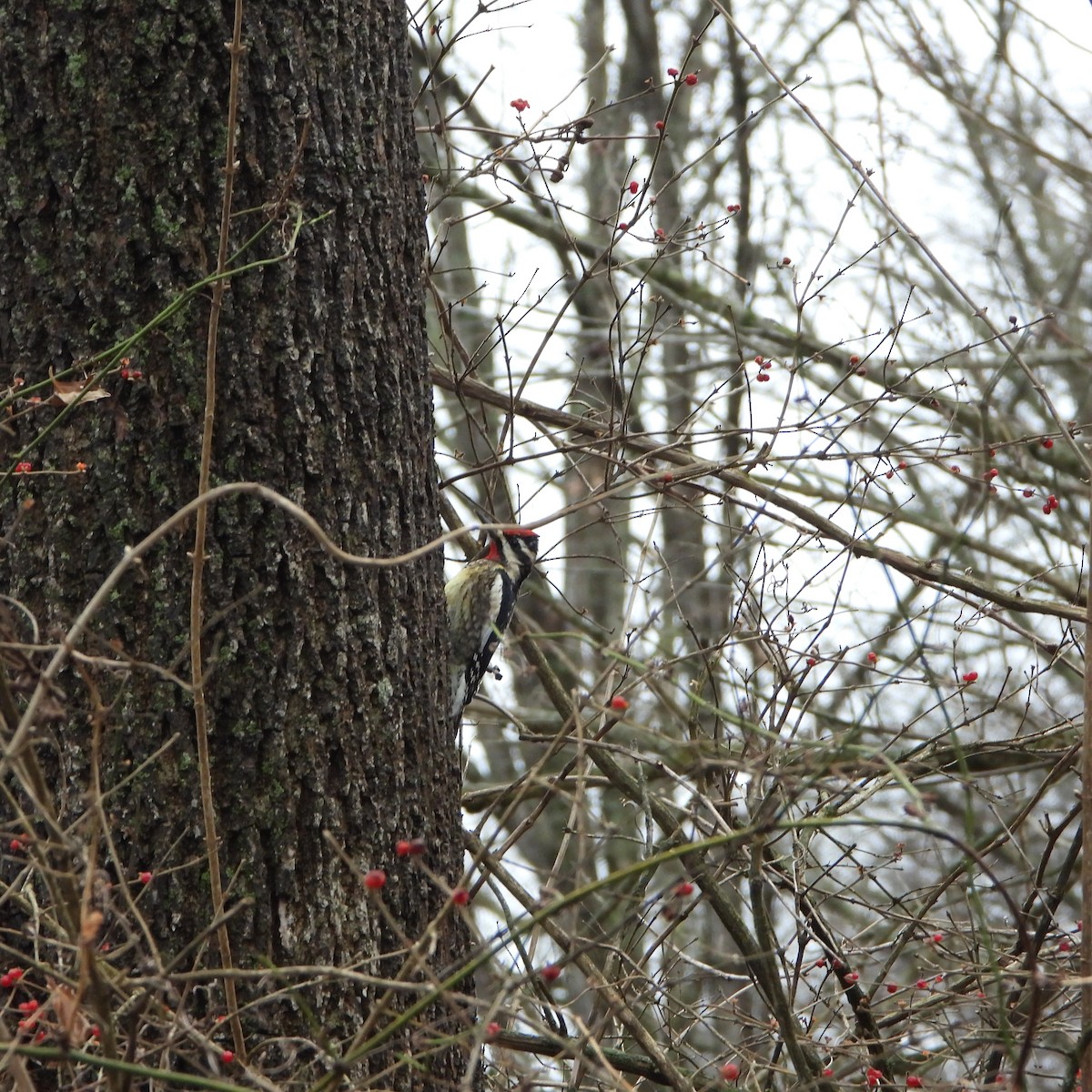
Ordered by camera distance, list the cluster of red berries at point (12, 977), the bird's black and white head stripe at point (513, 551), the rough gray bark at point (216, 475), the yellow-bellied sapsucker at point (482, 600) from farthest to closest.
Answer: the bird's black and white head stripe at point (513, 551) < the yellow-bellied sapsucker at point (482, 600) < the rough gray bark at point (216, 475) < the cluster of red berries at point (12, 977)

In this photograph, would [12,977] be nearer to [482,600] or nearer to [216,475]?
[216,475]

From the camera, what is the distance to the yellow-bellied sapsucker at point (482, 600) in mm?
4484

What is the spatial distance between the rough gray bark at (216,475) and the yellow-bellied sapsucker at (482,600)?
2.01m

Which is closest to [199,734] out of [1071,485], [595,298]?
[1071,485]

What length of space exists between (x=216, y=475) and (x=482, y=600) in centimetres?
243

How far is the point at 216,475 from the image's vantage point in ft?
7.33

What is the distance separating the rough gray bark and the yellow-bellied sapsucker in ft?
6.58

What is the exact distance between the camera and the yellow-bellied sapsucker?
4484mm

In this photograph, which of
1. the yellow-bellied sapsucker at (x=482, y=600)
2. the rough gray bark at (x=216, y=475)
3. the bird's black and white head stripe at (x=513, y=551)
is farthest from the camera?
the bird's black and white head stripe at (x=513, y=551)

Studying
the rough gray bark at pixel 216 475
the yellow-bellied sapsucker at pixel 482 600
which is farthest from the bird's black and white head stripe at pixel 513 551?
the rough gray bark at pixel 216 475

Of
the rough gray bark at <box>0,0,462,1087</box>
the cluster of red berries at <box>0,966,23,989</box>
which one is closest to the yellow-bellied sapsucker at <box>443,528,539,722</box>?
the rough gray bark at <box>0,0,462,1087</box>

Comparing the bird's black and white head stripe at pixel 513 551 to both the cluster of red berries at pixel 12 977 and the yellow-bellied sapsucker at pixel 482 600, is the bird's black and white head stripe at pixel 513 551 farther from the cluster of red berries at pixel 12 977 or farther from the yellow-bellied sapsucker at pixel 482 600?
the cluster of red berries at pixel 12 977

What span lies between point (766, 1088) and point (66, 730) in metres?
1.68

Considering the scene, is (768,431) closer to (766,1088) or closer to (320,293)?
(320,293)
